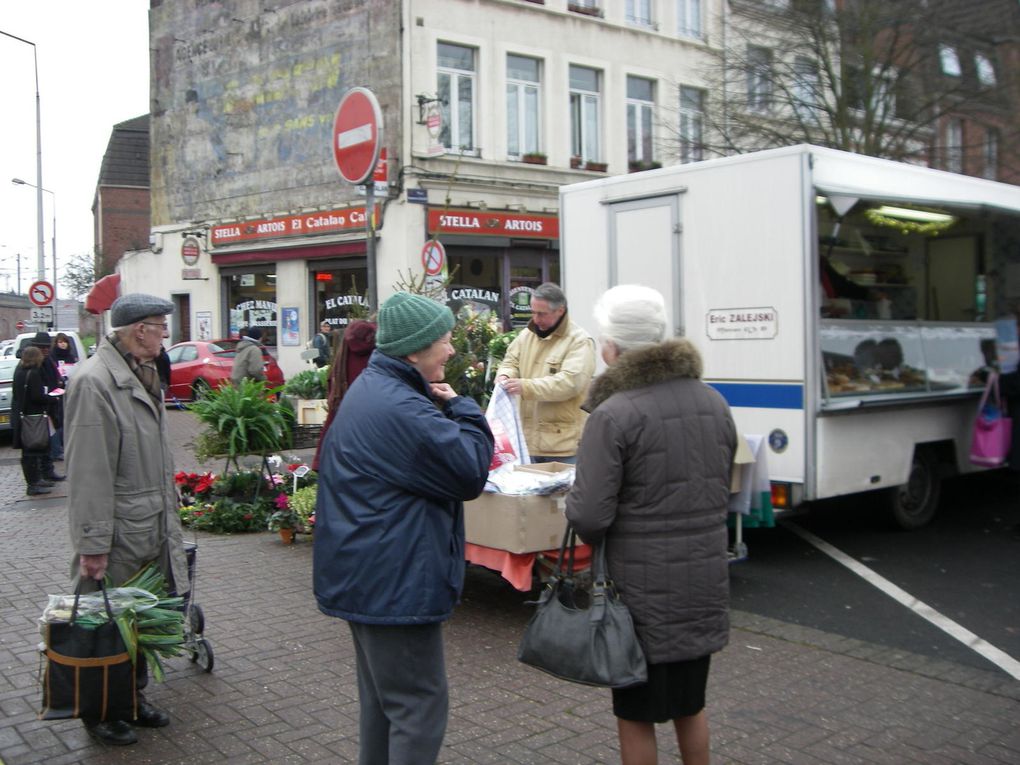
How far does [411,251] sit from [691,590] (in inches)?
769

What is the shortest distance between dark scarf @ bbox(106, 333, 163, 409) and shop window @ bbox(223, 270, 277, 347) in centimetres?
2199

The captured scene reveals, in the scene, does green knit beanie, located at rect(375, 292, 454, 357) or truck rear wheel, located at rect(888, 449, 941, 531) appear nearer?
green knit beanie, located at rect(375, 292, 454, 357)

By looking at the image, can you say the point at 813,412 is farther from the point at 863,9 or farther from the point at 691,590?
the point at 863,9

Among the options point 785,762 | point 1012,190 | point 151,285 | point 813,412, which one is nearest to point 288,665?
point 785,762

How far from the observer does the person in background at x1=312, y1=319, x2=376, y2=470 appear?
696 cm

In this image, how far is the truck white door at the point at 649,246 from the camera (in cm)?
774

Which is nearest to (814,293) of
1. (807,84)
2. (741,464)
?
(741,464)

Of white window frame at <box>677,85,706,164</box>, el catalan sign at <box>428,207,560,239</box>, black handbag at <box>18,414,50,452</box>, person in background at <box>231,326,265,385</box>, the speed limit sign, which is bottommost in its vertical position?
black handbag at <box>18,414,50,452</box>

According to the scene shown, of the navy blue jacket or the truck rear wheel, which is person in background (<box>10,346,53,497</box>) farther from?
the navy blue jacket

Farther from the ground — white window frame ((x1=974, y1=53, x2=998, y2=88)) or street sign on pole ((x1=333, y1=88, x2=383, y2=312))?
white window frame ((x1=974, y1=53, x2=998, y2=88))

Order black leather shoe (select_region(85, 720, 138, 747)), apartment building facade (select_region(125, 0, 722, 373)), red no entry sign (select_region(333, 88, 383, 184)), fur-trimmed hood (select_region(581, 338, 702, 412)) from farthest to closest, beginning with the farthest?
apartment building facade (select_region(125, 0, 722, 373)) → red no entry sign (select_region(333, 88, 383, 184)) → black leather shoe (select_region(85, 720, 138, 747)) → fur-trimmed hood (select_region(581, 338, 702, 412))

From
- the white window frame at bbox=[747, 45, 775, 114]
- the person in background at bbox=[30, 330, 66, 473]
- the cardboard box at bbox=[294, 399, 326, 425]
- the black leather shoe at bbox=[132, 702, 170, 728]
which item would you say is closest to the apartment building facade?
the white window frame at bbox=[747, 45, 775, 114]

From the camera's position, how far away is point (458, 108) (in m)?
23.0

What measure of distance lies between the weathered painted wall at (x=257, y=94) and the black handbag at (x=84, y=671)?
19123 mm
